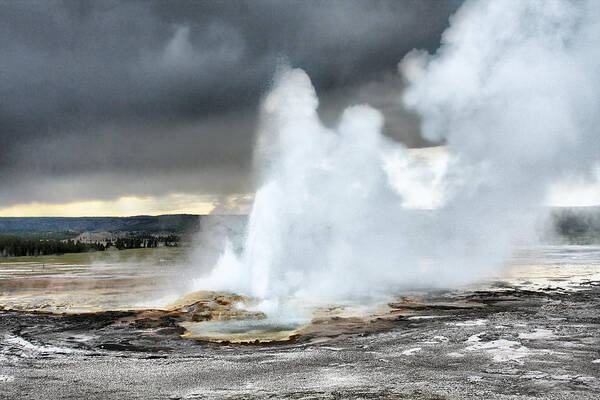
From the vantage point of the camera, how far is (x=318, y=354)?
1645 centimetres

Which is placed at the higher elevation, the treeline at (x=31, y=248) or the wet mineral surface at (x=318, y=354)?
the treeline at (x=31, y=248)

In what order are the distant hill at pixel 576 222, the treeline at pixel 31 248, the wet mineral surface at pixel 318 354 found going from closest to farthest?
the wet mineral surface at pixel 318 354, the treeline at pixel 31 248, the distant hill at pixel 576 222

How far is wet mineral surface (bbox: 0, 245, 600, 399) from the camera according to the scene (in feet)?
41.4

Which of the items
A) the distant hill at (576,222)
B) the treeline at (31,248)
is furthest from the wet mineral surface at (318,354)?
the distant hill at (576,222)

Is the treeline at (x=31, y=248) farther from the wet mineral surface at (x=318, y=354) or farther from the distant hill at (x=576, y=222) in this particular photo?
the distant hill at (x=576, y=222)

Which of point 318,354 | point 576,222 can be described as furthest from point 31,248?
point 576,222

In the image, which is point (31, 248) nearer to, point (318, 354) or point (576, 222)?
point (318, 354)

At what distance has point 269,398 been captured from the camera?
1192 cm

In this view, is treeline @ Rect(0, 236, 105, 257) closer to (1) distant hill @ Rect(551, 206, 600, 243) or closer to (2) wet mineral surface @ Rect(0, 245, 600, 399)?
(2) wet mineral surface @ Rect(0, 245, 600, 399)

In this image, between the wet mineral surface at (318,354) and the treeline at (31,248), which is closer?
the wet mineral surface at (318,354)

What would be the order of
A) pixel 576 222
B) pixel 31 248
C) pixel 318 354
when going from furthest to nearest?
pixel 576 222, pixel 31 248, pixel 318 354

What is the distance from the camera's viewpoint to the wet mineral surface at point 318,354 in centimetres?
1262

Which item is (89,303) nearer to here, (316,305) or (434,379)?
(316,305)

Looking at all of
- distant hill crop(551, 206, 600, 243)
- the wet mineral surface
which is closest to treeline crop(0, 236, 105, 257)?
the wet mineral surface
